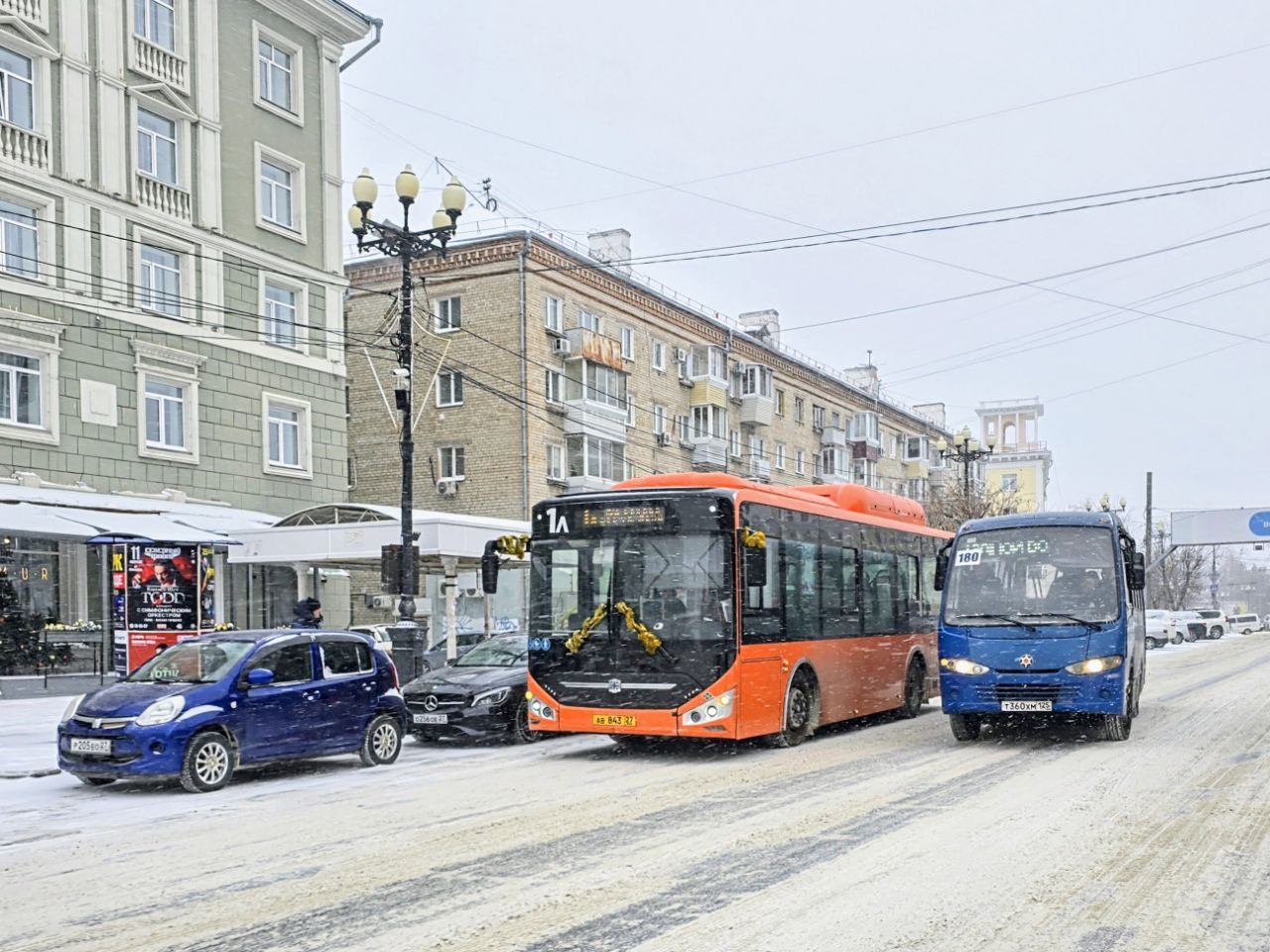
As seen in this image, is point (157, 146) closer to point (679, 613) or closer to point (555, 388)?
point (555, 388)

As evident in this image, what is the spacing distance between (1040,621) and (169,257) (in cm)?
2067

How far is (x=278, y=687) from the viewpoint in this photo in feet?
42.1

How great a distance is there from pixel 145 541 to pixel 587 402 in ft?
78.0

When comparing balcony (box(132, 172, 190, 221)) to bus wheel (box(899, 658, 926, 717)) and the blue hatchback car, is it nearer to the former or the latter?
the blue hatchback car

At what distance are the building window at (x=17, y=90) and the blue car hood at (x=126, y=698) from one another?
1594 centimetres

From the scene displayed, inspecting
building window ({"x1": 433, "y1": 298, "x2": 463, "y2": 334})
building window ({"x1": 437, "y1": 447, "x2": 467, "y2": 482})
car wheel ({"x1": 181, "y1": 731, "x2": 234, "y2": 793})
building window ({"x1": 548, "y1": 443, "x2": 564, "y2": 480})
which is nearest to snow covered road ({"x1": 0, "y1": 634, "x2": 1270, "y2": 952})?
car wheel ({"x1": 181, "y1": 731, "x2": 234, "y2": 793})

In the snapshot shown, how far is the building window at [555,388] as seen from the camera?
4179 cm

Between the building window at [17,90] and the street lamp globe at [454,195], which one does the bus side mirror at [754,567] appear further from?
the building window at [17,90]

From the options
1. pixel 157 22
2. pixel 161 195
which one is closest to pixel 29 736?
pixel 161 195

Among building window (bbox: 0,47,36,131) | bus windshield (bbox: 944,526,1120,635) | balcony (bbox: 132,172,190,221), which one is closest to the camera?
bus windshield (bbox: 944,526,1120,635)

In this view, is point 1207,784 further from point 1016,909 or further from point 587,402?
point 587,402

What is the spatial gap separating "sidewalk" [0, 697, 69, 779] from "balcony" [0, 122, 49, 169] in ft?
33.3

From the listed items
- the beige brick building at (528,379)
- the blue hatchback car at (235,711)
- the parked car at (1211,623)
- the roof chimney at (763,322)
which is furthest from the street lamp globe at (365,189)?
the parked car at (1211,623)

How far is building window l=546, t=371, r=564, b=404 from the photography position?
41.8 metres
